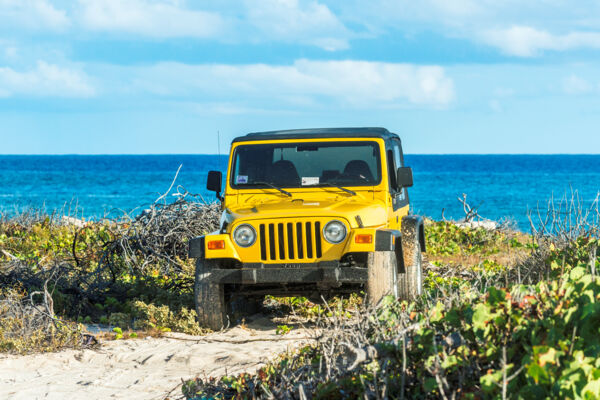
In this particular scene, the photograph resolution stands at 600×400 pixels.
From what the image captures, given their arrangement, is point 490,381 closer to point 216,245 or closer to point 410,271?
point 216,245

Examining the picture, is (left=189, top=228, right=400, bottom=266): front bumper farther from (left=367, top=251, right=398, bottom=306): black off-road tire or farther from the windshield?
the windshield

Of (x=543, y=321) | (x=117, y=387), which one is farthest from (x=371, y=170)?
(x=543, y=321)

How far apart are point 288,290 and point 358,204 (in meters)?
1.08

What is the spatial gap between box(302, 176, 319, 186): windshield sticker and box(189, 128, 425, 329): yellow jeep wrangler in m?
0.01

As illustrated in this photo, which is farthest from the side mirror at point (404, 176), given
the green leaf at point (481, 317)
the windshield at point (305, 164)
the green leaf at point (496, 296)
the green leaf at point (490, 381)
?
the green leaf at point (490, 381)

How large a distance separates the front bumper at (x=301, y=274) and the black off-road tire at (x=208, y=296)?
37cm

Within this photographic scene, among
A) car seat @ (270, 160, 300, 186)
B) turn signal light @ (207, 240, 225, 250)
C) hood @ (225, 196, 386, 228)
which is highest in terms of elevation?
car seat @ (270, 160, 300, 186)

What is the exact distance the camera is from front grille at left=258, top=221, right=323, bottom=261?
24.8 feet

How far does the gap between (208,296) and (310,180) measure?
1.65m

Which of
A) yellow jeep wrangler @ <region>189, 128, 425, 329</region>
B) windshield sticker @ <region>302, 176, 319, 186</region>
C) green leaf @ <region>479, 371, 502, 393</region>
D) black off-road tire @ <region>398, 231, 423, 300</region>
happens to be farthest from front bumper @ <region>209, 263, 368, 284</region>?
green leaf @ <region>479, 371, 502, 393</region>

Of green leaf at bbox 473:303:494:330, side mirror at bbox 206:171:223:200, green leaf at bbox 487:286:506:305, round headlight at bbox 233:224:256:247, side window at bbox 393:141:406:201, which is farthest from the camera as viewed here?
side window at bbox 393:141:406:201

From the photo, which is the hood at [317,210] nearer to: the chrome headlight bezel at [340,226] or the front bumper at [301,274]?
the chrome headlight bezel at [340,226]

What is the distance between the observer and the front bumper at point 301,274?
744cm

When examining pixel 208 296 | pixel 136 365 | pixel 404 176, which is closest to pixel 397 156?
pixel 404 176
